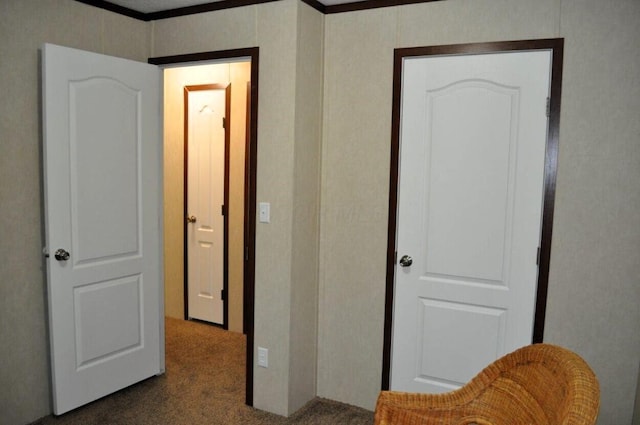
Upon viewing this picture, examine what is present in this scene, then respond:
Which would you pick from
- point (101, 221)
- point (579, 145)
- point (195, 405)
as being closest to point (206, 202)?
point (101, 221)

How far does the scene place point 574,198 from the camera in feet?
8.09

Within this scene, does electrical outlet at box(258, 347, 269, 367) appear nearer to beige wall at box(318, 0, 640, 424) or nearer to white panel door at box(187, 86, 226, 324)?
beige wall at box(318, 0, 640, 424)

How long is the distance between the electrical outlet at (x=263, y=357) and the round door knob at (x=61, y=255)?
118 cm

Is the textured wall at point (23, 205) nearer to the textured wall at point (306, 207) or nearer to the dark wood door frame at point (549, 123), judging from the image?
the textured wall at point (306, 207)

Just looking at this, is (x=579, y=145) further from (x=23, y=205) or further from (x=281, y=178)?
(x=23, y=205)

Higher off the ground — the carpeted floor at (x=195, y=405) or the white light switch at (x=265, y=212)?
the white light switch at (x=265, y=212)

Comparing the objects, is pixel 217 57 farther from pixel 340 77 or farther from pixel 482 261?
pixel 482 261

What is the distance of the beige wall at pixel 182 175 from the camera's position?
4.13 meters

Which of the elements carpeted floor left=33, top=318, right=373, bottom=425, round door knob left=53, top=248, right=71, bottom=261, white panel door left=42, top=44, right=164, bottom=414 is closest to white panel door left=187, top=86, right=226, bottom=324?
carpeted floor left=33, top=318, right=373, bottom=425

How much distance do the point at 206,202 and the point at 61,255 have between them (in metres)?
1.73

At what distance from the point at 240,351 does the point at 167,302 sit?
1134 mm

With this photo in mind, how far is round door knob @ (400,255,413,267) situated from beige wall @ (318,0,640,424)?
0.11m

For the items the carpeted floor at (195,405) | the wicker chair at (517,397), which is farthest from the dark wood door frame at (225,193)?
the wicker chair at (517,397)

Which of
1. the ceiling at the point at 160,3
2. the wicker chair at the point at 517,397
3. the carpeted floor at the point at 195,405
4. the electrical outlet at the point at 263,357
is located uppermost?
the ceiling at the point at 160,3
